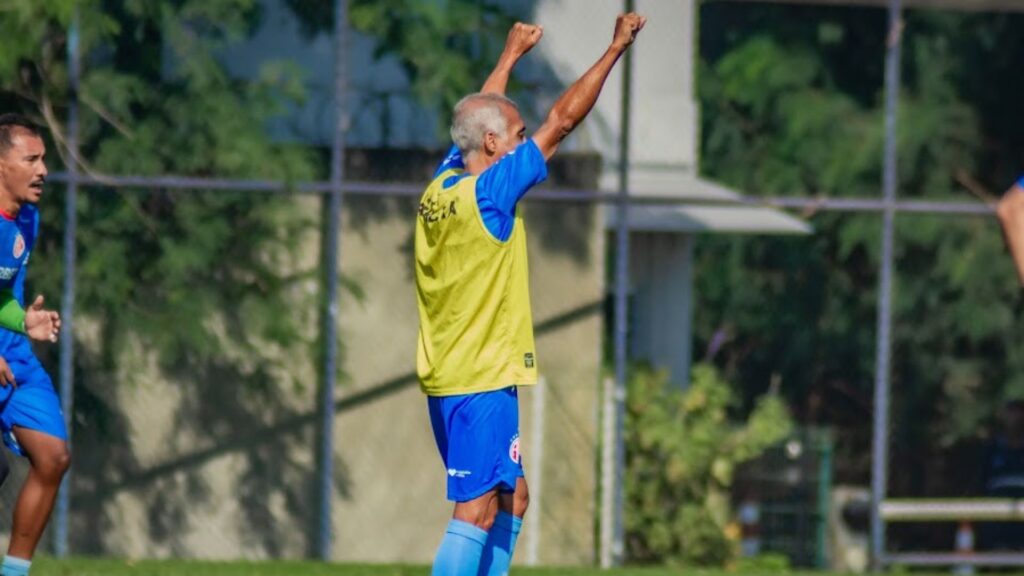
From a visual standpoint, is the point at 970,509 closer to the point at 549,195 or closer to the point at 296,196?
the point at 549,195

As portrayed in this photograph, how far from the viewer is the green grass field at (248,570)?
9172mm

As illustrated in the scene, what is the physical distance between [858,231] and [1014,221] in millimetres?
13765

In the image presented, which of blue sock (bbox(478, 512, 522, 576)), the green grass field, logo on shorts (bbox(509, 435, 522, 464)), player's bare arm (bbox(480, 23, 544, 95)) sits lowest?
the green grass field

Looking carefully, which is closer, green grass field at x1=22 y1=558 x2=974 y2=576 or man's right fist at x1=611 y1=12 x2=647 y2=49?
man's right fist at x1=611 y1=12 x2=647 y2=49

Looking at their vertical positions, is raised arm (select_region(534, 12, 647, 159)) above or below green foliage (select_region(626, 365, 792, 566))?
above

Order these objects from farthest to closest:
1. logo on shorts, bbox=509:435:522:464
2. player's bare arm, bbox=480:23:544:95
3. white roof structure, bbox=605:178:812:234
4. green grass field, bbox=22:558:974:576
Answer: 1. white roof structure, bbox=605:178:812:234
2. green grass field, bbox=22:558:974:576
3. player's bare arm, bbox=480:23:544:95
4. logo on shorts, bbox=509:435:522:464

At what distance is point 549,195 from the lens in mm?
11445

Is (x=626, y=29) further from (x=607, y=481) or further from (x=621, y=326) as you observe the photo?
(x=607, y=481)

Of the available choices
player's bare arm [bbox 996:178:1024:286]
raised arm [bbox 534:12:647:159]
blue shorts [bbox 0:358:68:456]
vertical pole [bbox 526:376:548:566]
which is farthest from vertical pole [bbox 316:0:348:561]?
player's bare arm [bbox 996:178:1024:286]

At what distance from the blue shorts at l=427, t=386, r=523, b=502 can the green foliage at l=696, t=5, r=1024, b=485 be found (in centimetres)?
1220

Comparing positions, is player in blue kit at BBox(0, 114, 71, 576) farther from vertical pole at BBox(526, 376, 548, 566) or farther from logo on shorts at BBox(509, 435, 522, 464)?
vertical pole at BBox(526, 376, 548, 566)

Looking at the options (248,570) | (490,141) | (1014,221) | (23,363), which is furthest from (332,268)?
(1014,221)

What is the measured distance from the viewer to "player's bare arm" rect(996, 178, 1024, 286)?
513 cm

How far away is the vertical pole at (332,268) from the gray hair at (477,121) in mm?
4660
